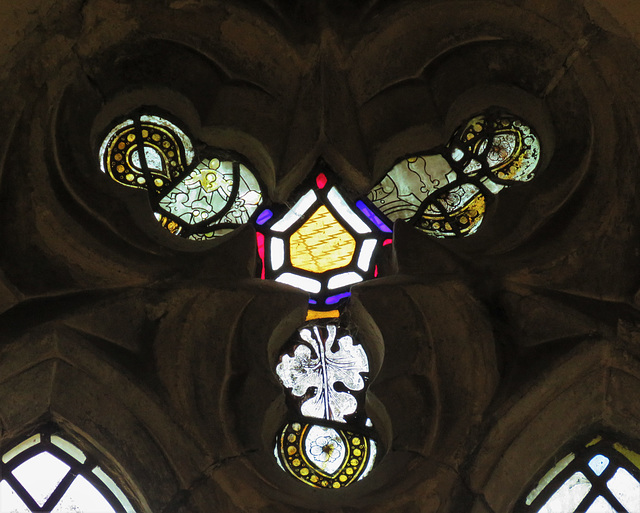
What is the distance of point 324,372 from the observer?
4.96 m

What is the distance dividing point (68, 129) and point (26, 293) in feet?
2.19

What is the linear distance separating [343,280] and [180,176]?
794mm

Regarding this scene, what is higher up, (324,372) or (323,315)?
(323,315)

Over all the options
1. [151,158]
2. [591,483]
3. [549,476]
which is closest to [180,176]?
[151,158]

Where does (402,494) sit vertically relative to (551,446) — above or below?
below

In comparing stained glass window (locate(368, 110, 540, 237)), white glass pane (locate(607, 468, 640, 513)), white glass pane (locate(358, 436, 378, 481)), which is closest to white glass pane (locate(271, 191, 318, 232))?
stained glass window (locate(368, 110, 540, 237))

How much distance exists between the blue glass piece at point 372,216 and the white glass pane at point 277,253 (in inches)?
14.0

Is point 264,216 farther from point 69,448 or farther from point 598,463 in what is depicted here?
point 598,463

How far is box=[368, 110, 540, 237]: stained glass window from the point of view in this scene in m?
5.30

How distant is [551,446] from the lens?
4.55 metres

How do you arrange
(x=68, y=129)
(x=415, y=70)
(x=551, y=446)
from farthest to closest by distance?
(x=415, y=70), (x=68, y=129), (x=551, y=446)

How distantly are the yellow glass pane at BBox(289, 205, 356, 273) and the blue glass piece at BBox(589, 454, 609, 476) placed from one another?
1.24 meters

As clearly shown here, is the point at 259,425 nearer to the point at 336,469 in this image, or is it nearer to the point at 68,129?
the point at 336,469

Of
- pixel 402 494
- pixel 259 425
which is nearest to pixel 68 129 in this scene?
pixel 259 425
